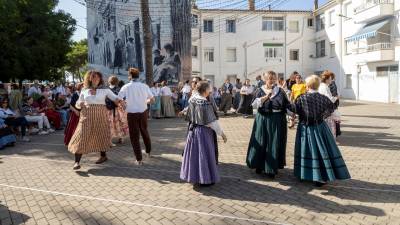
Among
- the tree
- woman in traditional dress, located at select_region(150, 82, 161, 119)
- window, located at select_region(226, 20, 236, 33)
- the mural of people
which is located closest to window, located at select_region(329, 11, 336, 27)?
window, located at select_region(226, 20, 236, 33)

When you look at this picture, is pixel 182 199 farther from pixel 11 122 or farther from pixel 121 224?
pixel 11 122

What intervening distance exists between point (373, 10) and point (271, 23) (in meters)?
13.5

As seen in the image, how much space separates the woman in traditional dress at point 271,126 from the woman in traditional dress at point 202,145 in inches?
34.7

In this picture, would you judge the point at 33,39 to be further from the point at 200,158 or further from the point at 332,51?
the point at 200,158

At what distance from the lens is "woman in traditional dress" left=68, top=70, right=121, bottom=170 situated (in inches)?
300

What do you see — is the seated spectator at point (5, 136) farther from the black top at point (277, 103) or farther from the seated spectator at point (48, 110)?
the black top at point (277, 103)

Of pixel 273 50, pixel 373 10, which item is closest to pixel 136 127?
pixel 373 10

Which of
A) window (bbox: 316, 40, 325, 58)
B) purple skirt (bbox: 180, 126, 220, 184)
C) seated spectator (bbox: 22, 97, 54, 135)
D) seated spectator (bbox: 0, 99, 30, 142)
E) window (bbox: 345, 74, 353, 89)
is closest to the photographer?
purple skirt (bbox: 180, 126, 220, 184)

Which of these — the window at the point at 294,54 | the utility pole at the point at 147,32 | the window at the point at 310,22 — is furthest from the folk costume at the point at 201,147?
the window at the point at 310,22

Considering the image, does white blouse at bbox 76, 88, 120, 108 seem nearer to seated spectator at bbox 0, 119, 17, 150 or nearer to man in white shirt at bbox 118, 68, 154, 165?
man in white shirt at bbox 118, 68, 154, 165

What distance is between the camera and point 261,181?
6914 millimetres

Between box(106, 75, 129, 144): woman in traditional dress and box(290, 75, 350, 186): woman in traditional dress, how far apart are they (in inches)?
216

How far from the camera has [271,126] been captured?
682cm

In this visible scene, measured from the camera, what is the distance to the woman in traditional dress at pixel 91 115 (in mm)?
7629
